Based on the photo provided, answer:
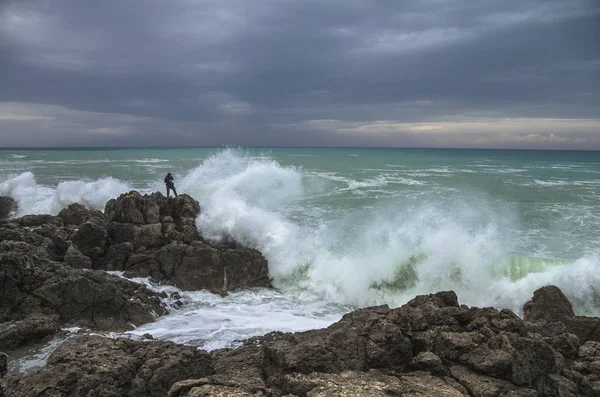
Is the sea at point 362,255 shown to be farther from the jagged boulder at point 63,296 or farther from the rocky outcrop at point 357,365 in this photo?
the rocky outcrop at point 357,365

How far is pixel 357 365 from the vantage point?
560 cm

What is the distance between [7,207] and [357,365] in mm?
24046

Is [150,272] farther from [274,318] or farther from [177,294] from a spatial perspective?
[274,318]

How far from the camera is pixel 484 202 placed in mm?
28875

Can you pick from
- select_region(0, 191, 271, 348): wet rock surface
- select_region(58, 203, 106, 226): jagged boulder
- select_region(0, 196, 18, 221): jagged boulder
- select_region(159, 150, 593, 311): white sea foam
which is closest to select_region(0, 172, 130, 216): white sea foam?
select_region(0, 196, 18, 221): jagged boulder

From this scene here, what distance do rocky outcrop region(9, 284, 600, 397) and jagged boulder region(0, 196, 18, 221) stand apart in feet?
63.9

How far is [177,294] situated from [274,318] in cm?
304

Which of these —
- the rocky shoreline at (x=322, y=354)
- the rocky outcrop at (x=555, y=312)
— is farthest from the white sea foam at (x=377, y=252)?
the rocky shoreline at (x=322, y=354)

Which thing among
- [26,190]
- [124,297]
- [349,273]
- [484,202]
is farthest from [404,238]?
[26,190]

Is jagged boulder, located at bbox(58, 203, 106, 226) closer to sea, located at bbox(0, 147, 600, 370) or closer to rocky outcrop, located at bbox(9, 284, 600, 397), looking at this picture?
sea, located at bbox(0, 147, 600, 370)

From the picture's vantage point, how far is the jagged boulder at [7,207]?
2220cm

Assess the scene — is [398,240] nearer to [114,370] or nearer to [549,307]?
[549,307]

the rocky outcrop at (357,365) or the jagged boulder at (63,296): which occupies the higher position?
the rocky outcrop at (357,365)

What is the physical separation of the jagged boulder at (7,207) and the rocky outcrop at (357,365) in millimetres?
19491
